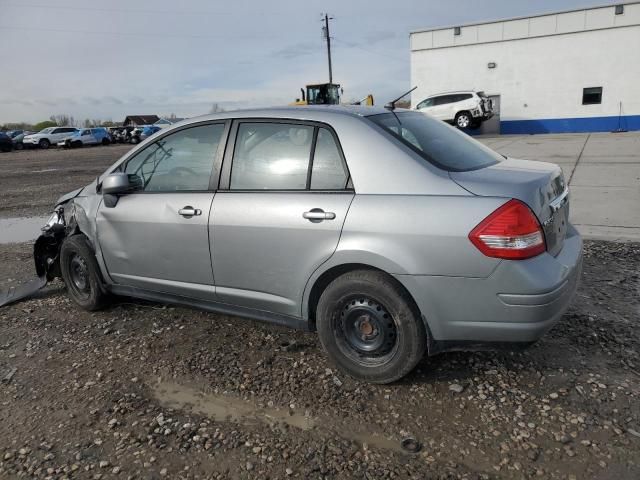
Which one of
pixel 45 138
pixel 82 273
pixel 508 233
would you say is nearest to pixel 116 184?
pixel 82 273

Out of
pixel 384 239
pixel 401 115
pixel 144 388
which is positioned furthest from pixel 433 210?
pixel 144 388

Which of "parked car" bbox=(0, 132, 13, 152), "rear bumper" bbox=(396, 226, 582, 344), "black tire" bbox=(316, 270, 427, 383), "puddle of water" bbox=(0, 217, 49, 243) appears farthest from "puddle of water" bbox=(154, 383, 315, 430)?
"parked car" bbox=(0, 132, 13, 152)

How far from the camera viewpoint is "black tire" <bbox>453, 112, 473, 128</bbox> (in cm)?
2448

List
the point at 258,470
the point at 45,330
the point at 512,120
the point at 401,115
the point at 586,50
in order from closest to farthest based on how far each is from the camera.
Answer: the point at 258,470 → the point at 401,115 → the point at 45,330 → the point at 586,50 → the point at 512,120

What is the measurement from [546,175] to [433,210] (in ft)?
2.72

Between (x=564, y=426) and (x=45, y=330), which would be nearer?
(x=564, y=426)

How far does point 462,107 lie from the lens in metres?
24.5

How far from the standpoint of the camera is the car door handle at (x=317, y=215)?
2971 millimetres

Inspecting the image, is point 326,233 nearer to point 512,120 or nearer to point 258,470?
point 258,470

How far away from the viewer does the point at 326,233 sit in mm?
2984

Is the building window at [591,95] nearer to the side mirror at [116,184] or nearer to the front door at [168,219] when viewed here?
the front door at [168,219]

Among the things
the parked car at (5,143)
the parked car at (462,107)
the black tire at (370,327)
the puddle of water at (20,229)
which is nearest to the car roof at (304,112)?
the black tire at (370,327)

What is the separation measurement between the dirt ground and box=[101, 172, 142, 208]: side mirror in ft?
3.64

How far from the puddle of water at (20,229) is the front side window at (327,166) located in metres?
5.82
